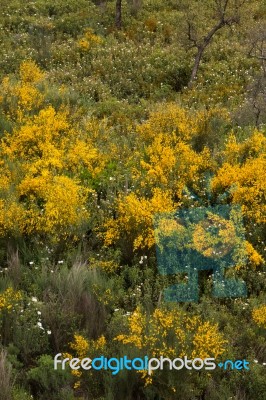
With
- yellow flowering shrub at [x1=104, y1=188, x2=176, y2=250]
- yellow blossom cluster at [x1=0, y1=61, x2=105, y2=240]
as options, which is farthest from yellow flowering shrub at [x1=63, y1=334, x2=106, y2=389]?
yellow blossom cluster at [x1=0, y1=61, x2=105, y2=240]

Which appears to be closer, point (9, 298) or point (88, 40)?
point (9, 298)

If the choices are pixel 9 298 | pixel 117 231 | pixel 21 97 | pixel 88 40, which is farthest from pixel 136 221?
pixel 88 40

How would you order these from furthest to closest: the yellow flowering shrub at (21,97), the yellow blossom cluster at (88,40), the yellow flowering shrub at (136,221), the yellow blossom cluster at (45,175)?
the yellow blossom cluster at (88,40) → the yellow flowering shrub at (21,97) → the yellow blossom cluster at (45,175) → the yellow flowering shrub at (136,221)

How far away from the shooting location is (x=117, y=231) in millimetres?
6949

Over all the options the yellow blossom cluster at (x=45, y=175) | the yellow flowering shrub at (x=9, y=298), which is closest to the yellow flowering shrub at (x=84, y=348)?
the yellow flowering shrub at (x=9, y=298)

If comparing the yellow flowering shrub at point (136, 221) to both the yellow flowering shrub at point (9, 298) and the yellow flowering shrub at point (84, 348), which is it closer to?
the yellow flowering shrub at point (9, 298)

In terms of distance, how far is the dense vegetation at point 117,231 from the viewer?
477cm

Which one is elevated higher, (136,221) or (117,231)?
(136,221)

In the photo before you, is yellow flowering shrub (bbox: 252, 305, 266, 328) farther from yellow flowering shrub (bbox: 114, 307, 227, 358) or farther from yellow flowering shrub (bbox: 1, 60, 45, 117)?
yellow flowering shrub (bbox: 1, 60, 45, 117)

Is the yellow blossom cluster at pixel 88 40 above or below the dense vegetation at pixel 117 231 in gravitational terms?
above

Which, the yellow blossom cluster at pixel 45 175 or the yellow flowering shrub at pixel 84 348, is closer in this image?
the yellow flowering shrub at pixel 84 348

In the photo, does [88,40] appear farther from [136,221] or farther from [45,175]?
[136,221]

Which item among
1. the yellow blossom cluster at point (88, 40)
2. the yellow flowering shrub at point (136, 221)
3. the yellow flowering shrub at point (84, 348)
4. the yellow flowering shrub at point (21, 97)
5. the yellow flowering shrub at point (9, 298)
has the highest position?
the yellow blossom cluster at point (88, 40)

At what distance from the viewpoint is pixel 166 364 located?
183 inches
